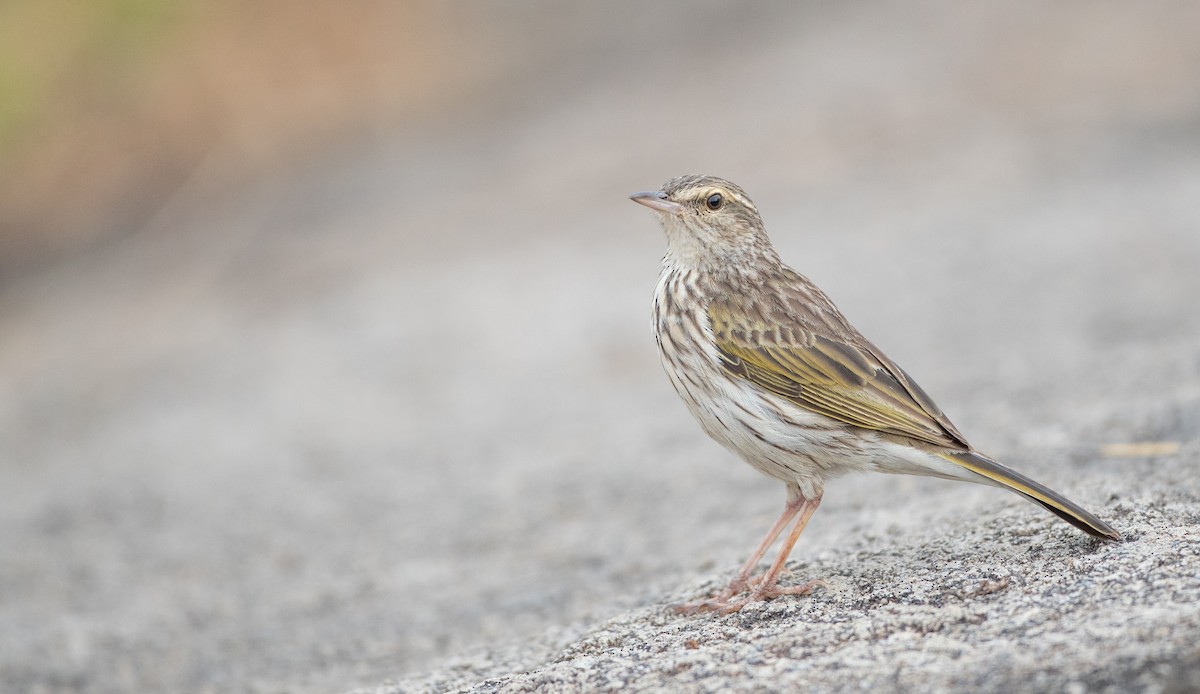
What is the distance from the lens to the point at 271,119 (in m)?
18.7

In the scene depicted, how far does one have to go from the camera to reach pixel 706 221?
5973 millimetres

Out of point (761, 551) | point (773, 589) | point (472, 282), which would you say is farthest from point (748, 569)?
point (472, 282)

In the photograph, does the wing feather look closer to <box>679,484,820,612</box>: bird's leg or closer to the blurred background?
<box>679,484,820,612</box>: bird's leg

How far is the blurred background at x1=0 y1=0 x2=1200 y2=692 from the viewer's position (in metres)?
7.59

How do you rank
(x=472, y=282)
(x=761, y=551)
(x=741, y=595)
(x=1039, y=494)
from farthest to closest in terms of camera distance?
(x=472, y=282)
(x=761, y=551)
(x=741, y=595)
(x=1039, y=494)

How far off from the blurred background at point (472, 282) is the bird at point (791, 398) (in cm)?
102

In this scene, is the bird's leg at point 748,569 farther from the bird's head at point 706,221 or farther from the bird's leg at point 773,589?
the bird's head at point 706,221

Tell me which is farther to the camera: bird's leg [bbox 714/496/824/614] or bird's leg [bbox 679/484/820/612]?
bird's leg [bbox 679/484/820/612]

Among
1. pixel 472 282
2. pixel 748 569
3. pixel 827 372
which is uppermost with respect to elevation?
pixel 472 282

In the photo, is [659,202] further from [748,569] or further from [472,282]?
[472,282]

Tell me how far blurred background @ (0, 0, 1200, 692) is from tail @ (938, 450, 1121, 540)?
1277 mm

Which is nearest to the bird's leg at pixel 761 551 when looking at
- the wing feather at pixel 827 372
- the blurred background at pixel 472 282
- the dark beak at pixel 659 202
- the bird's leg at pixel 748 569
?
the bird's leg at pixel 748 569

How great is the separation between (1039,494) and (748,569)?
1276 mm

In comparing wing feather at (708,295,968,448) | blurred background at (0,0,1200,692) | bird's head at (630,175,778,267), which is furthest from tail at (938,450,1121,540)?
bird's head at (630,175,778,267)
